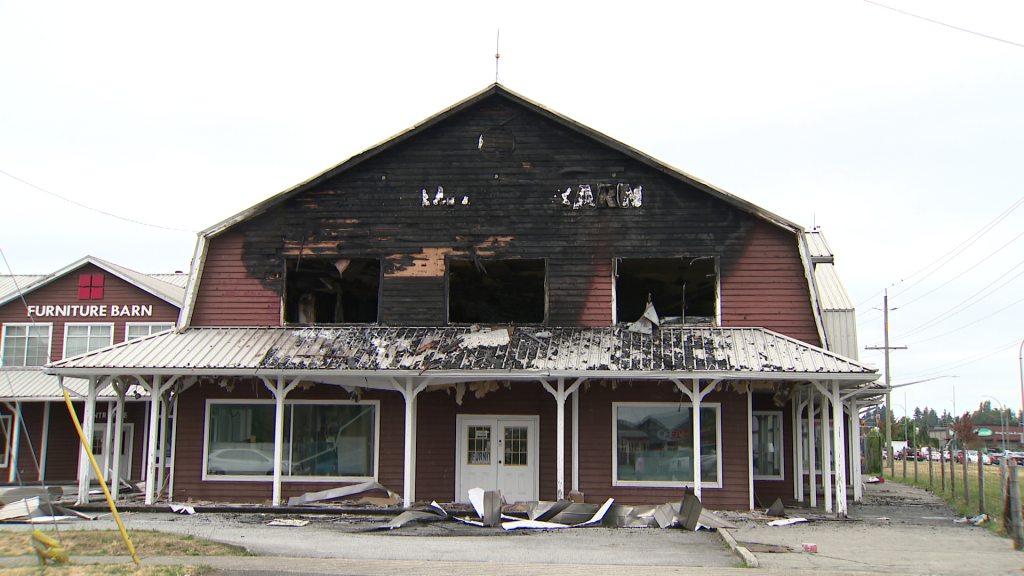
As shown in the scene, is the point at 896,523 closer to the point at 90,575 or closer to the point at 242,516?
the point at 242,516

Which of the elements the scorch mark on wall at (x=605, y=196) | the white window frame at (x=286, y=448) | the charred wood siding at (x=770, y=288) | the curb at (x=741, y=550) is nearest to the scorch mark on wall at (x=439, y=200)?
the scorch mark on wall at (x=605, y=196)

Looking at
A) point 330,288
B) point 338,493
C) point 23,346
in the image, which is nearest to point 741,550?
point 338,493

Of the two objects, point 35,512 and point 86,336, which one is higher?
point 86,336

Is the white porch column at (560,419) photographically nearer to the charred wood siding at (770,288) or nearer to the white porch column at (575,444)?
the white porch column at (575,444)

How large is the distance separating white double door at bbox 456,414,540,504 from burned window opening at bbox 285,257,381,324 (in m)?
3.84

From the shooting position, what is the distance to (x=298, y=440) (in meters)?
18.7

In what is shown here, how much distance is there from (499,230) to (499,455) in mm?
4950

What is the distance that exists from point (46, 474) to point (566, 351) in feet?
62.2

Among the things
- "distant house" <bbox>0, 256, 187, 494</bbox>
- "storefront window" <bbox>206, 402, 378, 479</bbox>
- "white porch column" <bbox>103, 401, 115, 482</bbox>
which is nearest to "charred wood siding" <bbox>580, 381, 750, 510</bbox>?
A: "storefront window" <bbox>206, 402, 378, 479</bbox>

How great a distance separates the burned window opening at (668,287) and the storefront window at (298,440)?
6.30 meters

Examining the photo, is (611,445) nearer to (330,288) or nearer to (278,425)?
(278,425)

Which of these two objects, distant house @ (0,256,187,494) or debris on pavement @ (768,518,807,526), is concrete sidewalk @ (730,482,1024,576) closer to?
debris on pavement @ (768,518,807,526)

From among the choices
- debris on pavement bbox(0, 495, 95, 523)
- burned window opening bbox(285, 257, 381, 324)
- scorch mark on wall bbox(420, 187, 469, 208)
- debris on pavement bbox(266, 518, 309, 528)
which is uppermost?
scorch mark on wall bbox(420, 187, 469, 208)

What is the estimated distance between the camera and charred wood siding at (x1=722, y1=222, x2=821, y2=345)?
18266mm
